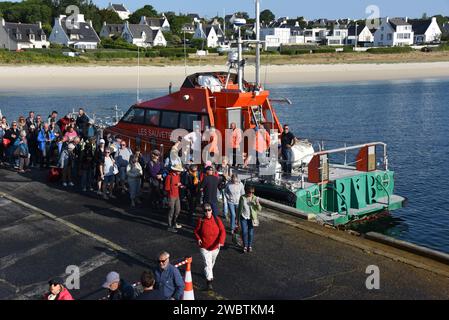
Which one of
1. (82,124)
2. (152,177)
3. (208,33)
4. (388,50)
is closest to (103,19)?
(208,33)

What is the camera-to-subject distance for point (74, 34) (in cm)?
10044

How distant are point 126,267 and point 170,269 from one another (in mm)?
2440

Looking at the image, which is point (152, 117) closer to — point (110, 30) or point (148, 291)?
point (148, 291)

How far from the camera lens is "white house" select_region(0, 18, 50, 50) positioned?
9488 cm

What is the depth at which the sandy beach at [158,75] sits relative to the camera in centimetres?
6494

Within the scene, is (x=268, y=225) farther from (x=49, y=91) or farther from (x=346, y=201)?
(x=49, y=91)

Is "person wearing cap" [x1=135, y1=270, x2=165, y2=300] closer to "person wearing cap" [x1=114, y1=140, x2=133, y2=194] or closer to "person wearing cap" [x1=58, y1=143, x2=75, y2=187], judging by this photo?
"person wearing cap" [x1=114, y1=140, x2=133, y2=194]

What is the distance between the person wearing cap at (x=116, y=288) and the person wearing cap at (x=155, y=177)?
556 cm

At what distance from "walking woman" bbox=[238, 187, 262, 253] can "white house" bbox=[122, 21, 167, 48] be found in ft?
326

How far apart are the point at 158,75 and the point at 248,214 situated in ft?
205

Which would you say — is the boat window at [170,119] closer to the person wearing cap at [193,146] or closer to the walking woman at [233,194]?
the person wearing cap at [193,146]

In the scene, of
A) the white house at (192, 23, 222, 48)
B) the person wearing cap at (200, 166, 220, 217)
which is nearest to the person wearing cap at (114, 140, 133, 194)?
the person wearing cap at (200, 166, 220, 217)

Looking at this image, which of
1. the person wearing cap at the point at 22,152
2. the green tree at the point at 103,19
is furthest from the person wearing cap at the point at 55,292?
the green tree at the point at 103,19

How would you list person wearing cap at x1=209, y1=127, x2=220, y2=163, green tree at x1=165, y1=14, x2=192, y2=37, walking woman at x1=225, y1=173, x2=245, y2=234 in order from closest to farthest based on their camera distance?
walking woman at x1=225, y1=173, x2=245, y2=234, person wearing cap at x1=209, y1=127, x2=220, y2=163, green tree at x1=165, y1=14, x2=192, y2=37
